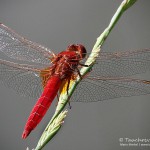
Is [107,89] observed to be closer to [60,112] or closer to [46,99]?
[46,99]

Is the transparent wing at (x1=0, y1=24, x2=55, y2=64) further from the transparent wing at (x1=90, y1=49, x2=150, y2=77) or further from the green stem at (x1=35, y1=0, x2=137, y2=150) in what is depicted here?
the green stem at (x1=35, y1=0, x2=137, y2=150)

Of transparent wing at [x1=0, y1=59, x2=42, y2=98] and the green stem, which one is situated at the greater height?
transparent wing at [x1=0, y1=59, x2=42, y2=98]

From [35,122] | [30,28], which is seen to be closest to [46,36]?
[30,28]

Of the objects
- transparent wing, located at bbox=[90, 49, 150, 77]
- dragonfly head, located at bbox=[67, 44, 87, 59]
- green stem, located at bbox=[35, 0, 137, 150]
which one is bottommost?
green stem, located at bbox=[35, 0, 137, 150]

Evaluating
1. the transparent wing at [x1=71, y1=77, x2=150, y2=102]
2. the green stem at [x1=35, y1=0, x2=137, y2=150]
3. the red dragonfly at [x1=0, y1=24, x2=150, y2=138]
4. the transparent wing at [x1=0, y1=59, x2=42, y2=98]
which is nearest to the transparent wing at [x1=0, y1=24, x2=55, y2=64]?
the red dragonfly at [x1=0, y1=24, x2=150, y2=138]

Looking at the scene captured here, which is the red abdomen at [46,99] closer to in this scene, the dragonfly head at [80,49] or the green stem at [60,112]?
the dragonfly head at [80,49]

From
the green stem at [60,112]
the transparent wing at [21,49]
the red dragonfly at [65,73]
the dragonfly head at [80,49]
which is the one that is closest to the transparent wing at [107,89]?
the red dragonfly at [65,73]
